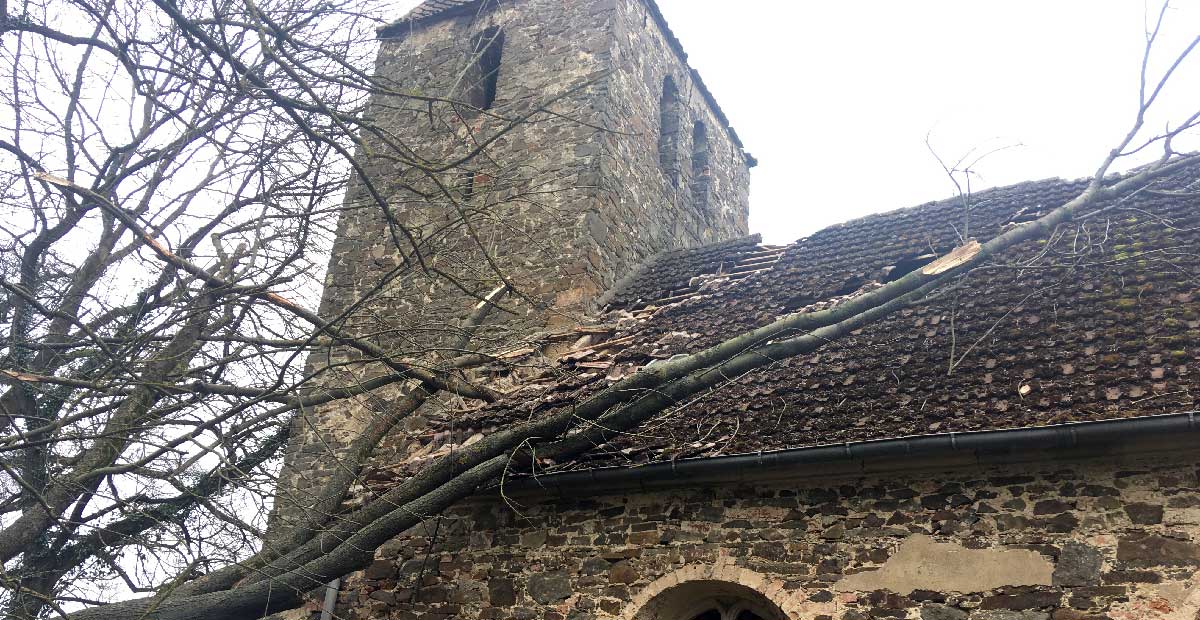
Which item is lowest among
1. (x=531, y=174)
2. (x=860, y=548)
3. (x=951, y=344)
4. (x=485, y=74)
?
(x=860, y=548)

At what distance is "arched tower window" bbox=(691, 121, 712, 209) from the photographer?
44.4 feet

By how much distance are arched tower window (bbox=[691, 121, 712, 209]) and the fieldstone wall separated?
7630 millimetres

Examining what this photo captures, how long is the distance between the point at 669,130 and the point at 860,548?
8570 millimetres

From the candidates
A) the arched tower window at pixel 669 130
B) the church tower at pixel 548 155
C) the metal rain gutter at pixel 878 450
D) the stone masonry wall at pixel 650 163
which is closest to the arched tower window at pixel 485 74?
the church tower at pixel 548 155

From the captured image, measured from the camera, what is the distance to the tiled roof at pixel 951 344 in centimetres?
546

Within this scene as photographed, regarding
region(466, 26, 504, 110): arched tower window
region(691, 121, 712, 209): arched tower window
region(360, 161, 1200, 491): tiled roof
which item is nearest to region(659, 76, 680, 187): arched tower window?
region(691, 121, 712, 209): arched tower window

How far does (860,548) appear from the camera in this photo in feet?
18.1

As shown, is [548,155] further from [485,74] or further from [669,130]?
[669,130]

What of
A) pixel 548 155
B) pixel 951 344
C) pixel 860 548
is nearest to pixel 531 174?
pixel 548 155

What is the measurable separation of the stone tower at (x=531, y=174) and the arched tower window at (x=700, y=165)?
4 centimetres

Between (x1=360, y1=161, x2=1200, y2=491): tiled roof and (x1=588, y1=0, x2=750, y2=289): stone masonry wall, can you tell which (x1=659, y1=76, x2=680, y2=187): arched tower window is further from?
(x1=360, y1=161, x2=1200, y2=491): tiled roof

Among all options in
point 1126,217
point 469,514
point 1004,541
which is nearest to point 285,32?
point 469,514

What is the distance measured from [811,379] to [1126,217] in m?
3.04

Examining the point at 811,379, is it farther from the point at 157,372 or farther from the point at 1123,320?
the point at 157,372
